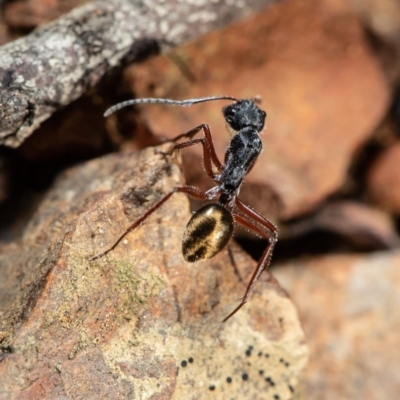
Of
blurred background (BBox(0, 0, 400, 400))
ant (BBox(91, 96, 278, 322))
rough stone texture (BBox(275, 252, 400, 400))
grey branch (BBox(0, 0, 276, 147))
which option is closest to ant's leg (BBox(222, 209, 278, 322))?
ant (BBox(91, 96, 278, 322))

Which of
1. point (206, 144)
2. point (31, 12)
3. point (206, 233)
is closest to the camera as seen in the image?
point (206, 233)

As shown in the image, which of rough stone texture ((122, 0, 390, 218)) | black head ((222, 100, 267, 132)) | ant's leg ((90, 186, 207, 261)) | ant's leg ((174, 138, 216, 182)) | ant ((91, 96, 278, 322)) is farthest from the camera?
rough stone texture ((122, 0, 390, 218))

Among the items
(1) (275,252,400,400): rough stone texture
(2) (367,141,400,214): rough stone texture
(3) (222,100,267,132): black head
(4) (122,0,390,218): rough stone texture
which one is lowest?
(1) (275,252,400,400): rough stone texture

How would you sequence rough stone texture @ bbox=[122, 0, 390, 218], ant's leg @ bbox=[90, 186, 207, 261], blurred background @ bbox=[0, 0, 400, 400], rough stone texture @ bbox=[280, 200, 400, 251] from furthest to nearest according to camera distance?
rough stone texture @ bbox=[280, 200, 400, 251] → rough stone texture @ bbox=[122, 0, 390, 218] → blurred background @ bbox=[0, 0, 400, 400] → ant's leg @ bbox=[90, 186, 207, 261]

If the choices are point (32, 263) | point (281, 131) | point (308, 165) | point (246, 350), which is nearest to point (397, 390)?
point (246, 350)

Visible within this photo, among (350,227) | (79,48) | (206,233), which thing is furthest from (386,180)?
(79,48)

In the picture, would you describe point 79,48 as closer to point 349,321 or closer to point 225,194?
point 225,194

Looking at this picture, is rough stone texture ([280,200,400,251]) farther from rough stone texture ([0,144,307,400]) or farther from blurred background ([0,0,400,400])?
rough stone texture ([0,144,307,400])
